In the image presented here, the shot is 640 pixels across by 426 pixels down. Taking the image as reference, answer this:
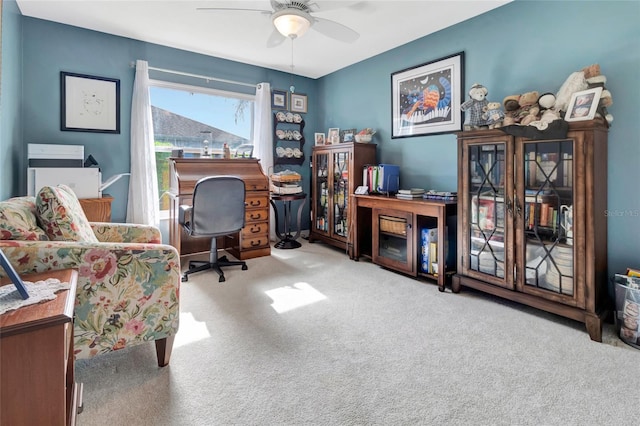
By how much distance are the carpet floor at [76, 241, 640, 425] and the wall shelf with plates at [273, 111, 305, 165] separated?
8.84ft

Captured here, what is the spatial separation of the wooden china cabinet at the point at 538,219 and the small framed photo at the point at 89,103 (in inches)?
141

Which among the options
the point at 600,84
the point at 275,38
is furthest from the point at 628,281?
the point at 275,38

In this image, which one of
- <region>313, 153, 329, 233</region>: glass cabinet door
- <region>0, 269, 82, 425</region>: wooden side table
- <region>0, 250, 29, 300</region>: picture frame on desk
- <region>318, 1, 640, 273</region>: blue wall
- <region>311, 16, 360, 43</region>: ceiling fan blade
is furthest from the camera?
<region>313, 153, 329, 233</region>: glass cabinet door

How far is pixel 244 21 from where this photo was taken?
3.21 m

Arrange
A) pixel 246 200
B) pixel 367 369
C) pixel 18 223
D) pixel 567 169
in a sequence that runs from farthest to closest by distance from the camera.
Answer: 1. pixel 246 200
2. pixel 567 169
3. pixel 367 369
4. pixel 18 223

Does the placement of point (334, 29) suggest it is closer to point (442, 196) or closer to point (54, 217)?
point (442, 196)

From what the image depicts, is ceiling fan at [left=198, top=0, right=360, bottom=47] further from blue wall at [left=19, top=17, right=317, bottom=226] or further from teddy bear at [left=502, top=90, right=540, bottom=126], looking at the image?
blue wall at [left=19, top=17, right=317, bottom=226]

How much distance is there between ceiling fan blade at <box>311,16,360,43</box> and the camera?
2.61 metres

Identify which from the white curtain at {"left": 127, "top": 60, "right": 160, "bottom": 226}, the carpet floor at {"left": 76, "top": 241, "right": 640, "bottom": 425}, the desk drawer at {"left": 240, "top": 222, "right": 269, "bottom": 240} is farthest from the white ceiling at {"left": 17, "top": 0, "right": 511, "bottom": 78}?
the carpet floor at {"left": 76, "top": 241, "right": 640, "bottom": 425}

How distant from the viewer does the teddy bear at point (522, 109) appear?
238 cm

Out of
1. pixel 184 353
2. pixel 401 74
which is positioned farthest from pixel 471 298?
pixel 401 74

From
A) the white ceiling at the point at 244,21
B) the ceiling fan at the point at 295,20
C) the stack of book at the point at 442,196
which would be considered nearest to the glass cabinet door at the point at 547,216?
the stack of book at the point at 442,196

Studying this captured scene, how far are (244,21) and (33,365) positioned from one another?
3.21m

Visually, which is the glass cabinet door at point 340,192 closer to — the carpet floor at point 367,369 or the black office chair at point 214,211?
the black office chair at point 214,211
